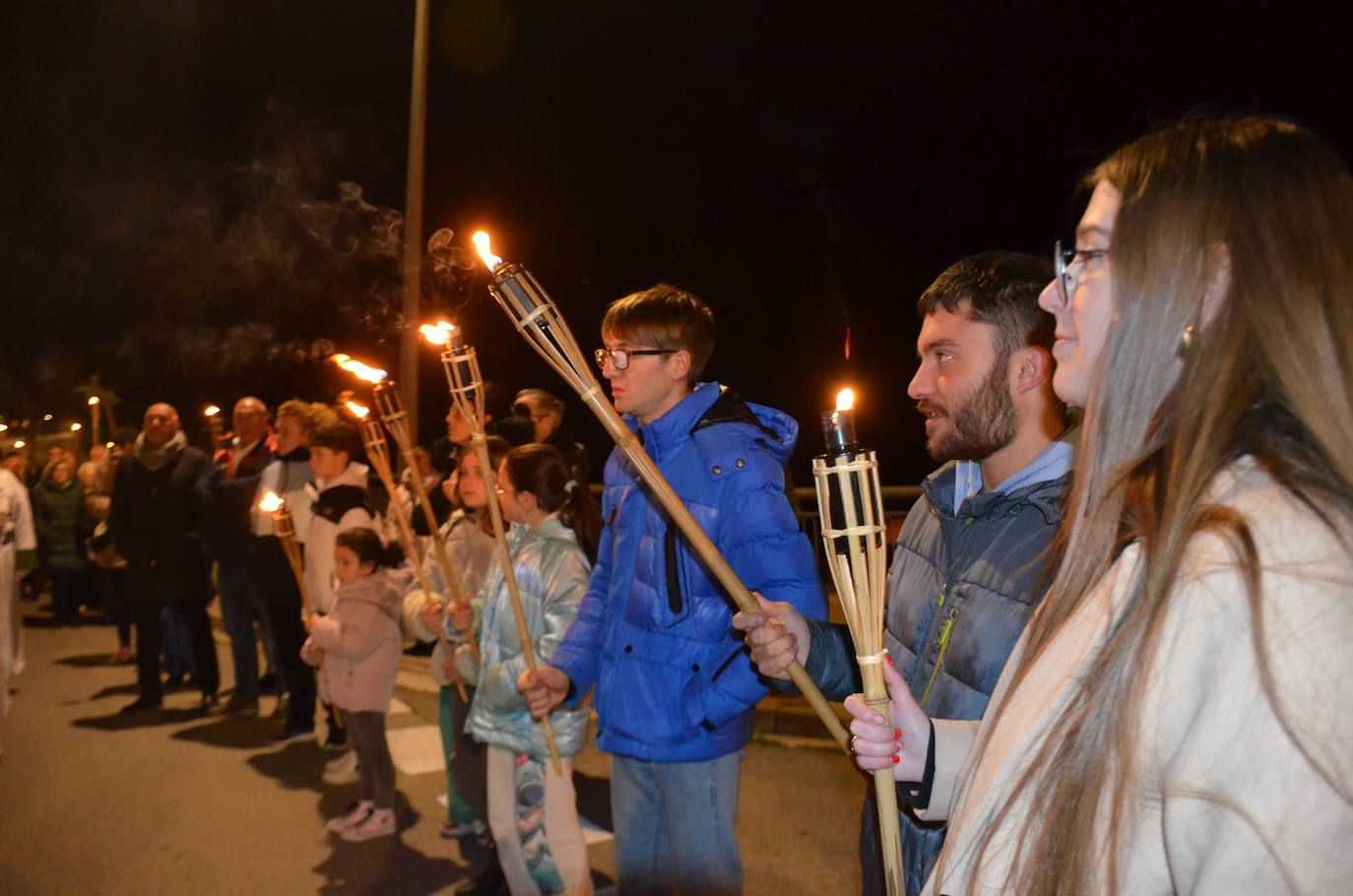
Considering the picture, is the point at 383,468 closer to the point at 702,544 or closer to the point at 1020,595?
the point at 702,544

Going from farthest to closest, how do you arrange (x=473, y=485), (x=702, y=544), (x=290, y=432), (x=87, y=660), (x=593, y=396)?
(x=87, y=660)
(x=290, y=432)
(x=473, y=485)
(x=593, y=396)
(x=702, y=544)

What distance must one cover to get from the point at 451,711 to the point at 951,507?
396 cm

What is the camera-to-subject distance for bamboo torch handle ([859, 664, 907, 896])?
1.78 m

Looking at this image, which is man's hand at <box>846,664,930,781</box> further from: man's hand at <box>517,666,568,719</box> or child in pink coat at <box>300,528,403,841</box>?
child in pink coat at <box>300,528,403,841</box>

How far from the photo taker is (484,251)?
2.59 m

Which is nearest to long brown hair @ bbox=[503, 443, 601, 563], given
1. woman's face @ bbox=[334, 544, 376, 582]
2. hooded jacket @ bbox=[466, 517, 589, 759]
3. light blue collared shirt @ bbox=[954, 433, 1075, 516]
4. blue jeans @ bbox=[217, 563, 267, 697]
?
hooded jacket @ bbox=[466, 517, 589, 759]

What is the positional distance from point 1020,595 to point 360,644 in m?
4.35

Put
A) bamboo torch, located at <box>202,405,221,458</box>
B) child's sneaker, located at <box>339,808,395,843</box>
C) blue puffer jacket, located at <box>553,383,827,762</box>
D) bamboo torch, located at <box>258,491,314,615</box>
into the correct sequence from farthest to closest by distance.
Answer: bamboo torch, located at <box>202,405,221,458</box>, bamboo torch, located at <box>258,491,314,615</box>, child's sneaker, located at <box>339,808,395,843</box>, blue puffer jacket, located at <box>553,383,827,762</box>

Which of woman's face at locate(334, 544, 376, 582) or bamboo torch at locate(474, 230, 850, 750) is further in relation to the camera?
woman's face at locate(334, 544, 376, 582)

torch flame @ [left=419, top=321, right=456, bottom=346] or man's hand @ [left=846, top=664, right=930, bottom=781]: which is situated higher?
torch flame @ [left=419, top=321, right=456, bottom=346]

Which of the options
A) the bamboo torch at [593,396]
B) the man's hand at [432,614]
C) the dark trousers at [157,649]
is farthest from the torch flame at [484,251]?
the dark trousers at [157,649]

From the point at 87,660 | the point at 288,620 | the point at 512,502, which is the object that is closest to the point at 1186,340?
the point at 512,502

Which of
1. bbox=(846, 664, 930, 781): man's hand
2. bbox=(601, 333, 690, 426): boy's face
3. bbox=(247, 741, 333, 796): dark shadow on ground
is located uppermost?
bbox=(601, 333, 690, 426): boy's face

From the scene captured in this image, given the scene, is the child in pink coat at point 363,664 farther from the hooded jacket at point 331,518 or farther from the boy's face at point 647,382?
the boy's face at point 647,382
